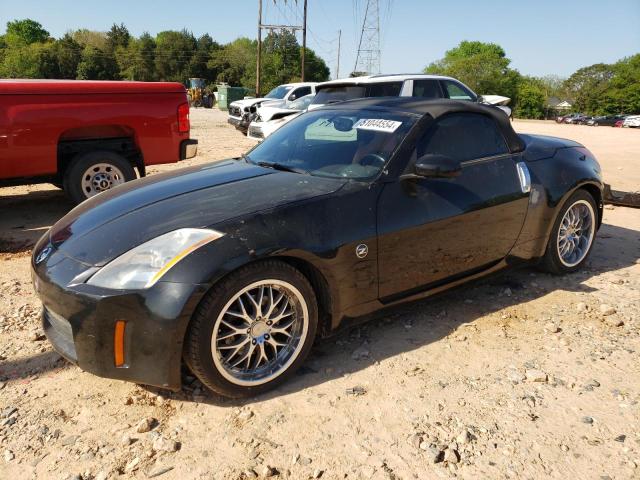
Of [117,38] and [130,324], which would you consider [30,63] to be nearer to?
[117,38]

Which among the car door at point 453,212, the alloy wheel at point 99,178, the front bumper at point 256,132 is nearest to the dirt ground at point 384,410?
the car door at point 453,212

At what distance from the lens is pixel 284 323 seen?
2697 millimetres

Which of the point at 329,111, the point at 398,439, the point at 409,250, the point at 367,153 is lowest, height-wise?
the point at 398,439

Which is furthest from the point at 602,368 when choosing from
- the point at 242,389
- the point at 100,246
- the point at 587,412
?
the point at 100,246

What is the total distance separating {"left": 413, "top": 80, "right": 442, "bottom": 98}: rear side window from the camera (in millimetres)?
9680

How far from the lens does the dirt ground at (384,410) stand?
2.17 metres

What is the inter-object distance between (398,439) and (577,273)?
2954 mm

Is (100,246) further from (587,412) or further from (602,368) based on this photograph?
(602,368)

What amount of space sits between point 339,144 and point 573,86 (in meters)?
92.7

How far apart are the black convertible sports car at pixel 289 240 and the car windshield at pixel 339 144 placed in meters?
0.01

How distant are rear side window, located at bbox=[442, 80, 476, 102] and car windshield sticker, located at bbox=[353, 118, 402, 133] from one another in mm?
7550

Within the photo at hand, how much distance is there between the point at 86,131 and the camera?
19.5 ft

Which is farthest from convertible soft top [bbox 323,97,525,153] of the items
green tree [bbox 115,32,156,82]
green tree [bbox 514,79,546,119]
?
green tree [bbox 115,32,156,82]

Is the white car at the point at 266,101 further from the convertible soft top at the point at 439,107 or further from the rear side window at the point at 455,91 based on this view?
the convertible soft top at the point at 439,107
